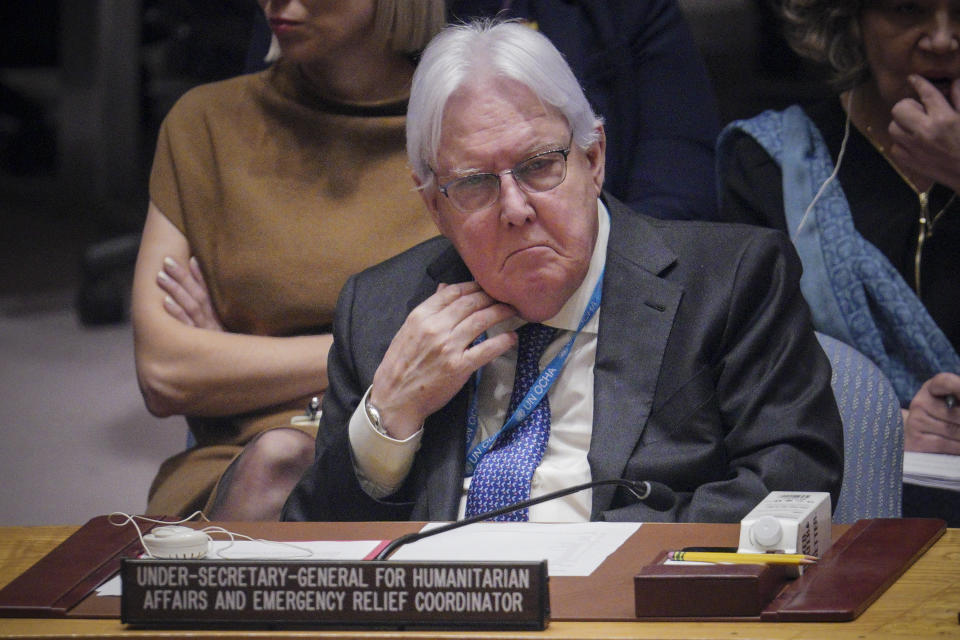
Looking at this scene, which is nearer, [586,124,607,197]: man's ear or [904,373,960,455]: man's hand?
[586,124,607,197]: man's ear

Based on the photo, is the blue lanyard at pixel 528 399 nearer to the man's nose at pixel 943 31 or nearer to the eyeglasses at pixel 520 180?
the eyeglasses at pixel 520 180

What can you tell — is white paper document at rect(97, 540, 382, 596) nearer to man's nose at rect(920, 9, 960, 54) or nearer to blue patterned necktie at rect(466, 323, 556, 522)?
blue patterned necktie at rect(466, 323, 556, 522)

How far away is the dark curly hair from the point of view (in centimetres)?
293

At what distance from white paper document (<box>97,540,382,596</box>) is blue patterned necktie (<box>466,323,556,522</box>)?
0.36 metres

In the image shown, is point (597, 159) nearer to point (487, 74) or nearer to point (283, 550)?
point (487, 74)

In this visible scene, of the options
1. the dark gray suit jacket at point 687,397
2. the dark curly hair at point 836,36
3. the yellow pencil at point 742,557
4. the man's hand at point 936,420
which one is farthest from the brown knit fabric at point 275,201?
the yellow pencil at point 742,557

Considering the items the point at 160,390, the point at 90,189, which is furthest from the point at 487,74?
the point at 90,189

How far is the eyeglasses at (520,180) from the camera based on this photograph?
2.03 meters

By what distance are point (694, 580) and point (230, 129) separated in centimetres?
175

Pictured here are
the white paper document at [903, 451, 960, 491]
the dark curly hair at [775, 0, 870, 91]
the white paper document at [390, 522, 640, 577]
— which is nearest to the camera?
the white paper document at [390, 522, 640, 577]

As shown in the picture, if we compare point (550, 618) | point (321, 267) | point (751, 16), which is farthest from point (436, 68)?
point (751, 16)

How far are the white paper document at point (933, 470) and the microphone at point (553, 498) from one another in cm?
86

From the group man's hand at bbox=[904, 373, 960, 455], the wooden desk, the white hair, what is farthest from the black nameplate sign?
man's hand at bbox=[904, 373, 960, 455]

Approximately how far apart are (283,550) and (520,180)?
667mm
